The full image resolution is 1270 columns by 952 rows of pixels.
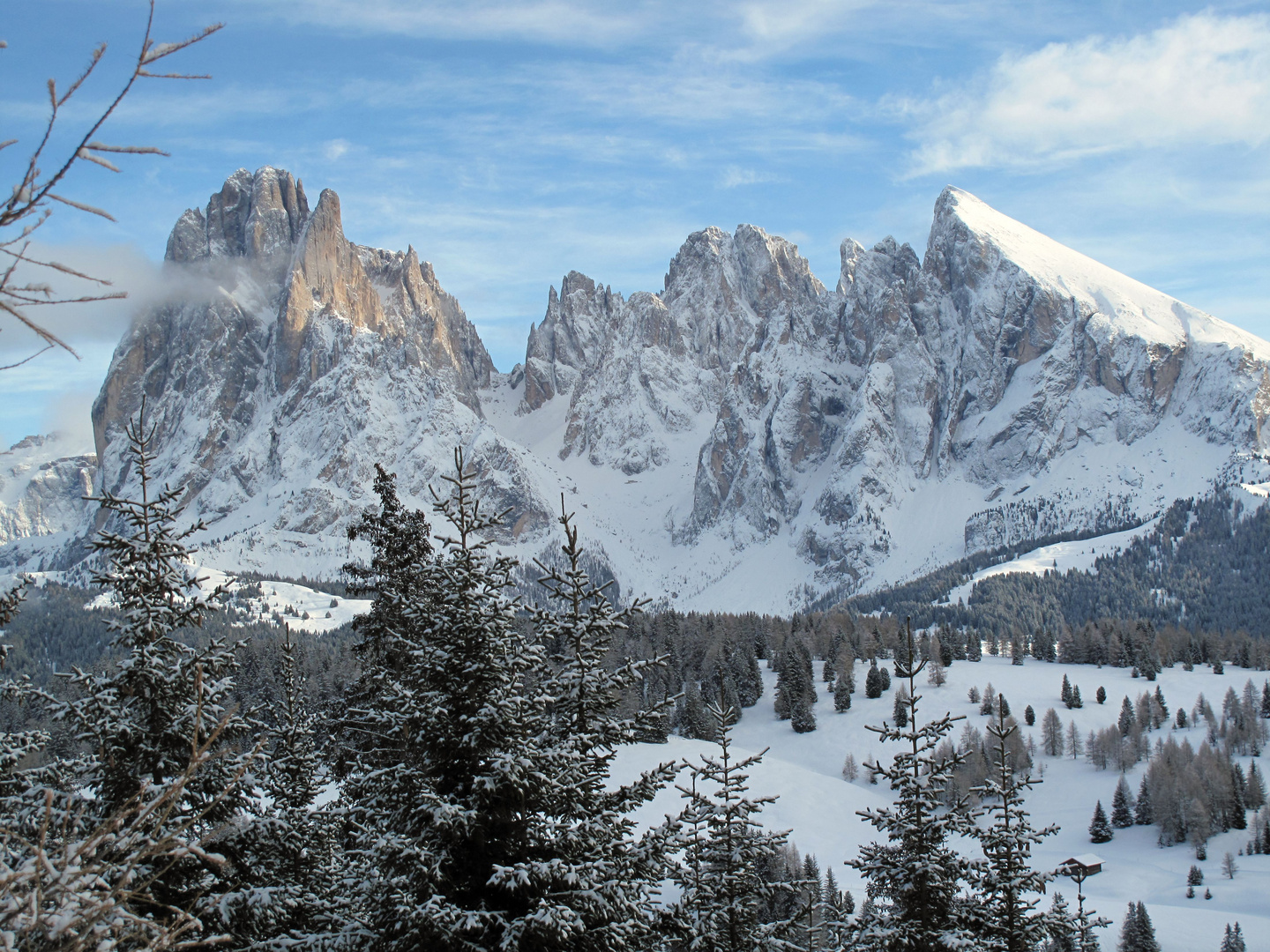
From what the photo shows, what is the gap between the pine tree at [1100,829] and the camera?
8931 centimetres

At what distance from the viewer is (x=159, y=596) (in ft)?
48.8

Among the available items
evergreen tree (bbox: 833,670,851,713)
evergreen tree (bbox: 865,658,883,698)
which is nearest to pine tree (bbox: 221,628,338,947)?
evergreen tree (bbox: 833,670,851,713)

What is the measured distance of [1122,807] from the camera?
91438 mm

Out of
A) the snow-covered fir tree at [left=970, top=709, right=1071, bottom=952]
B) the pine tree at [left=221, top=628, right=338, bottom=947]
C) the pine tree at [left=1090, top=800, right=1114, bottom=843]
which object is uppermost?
the pine tree at [left=221, top=628, right=338, bottom=947]

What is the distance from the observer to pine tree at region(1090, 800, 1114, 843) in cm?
8931

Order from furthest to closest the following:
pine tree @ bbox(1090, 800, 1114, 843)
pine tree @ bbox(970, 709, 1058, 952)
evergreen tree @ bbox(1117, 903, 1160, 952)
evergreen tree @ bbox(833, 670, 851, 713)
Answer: evergreen tree @ bbox(833, 670, 851, 713)
pine tree @ bbox(1090, 800, 1114, 843)
evergreen tree @ bbox(1117, 903, 1160, 952)
pine tree @ bbox(970, 709, 1058, 952)

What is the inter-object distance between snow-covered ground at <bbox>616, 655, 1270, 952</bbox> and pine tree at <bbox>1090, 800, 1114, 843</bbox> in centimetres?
87

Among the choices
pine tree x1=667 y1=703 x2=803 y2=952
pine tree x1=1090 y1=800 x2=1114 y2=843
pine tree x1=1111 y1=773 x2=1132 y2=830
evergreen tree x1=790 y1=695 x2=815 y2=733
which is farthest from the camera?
evergreen tree x1=790 y1=695 x2=815 y2=733

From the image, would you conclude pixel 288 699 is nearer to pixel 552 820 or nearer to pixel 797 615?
pixel 552 820

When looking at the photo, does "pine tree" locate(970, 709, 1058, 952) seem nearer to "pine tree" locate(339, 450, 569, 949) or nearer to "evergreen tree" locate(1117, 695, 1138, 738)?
"pine tree" locate(339, 450, 569, 949)

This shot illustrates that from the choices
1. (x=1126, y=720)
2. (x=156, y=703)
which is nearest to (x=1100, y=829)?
(x=1126, y=720)

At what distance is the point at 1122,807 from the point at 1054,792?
957 centimetres

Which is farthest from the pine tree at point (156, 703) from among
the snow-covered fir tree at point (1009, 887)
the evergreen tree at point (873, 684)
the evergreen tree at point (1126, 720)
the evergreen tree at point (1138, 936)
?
the evergreen tree at point (1126, 720)

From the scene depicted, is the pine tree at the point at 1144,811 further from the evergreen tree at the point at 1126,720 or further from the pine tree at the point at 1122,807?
the evergreen tree at the point at 1126,720
